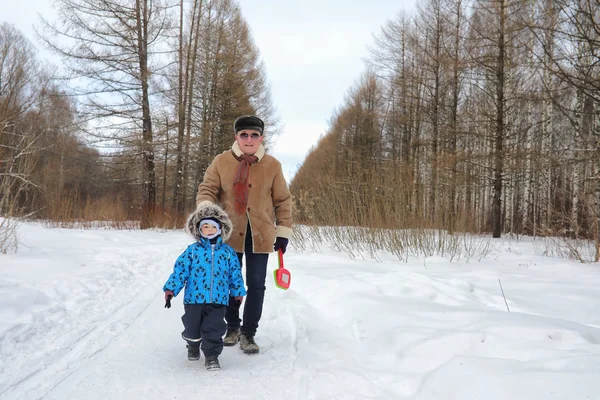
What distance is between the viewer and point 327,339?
320 cm

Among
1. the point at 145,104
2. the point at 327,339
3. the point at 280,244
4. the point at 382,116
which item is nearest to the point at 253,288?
the point at 280,244

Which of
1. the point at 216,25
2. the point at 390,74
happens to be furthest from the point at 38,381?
the point at 390,74

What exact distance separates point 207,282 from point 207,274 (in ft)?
0.18

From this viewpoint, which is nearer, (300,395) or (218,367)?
(300,395)

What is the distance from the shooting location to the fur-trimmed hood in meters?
2.68

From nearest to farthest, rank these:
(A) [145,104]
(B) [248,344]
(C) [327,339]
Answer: (B) [248,344], (C) [327,339], (A) [145,104]

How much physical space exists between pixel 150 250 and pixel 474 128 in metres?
14.1

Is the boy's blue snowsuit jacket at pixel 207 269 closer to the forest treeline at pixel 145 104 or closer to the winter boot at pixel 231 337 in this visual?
the winter boot at pixel 231 337

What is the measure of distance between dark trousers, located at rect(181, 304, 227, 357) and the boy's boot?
32 cm

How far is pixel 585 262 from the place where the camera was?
679 centimetres

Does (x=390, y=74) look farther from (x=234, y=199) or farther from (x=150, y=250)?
(x=234, y=199)

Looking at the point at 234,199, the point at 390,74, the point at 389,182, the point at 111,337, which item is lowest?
the point at 111,337

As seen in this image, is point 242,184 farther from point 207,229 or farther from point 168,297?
point 168,297

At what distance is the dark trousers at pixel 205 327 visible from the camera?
2.57 m
